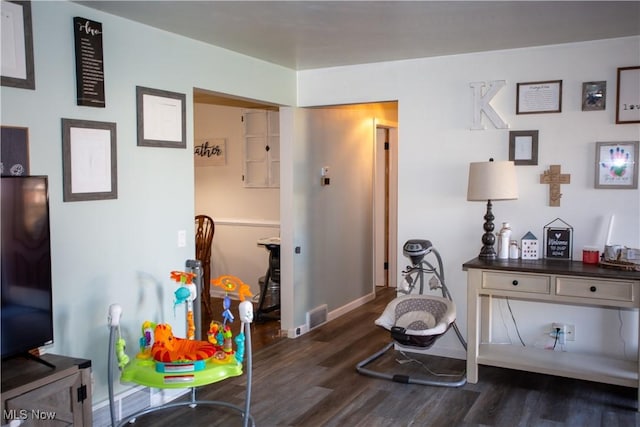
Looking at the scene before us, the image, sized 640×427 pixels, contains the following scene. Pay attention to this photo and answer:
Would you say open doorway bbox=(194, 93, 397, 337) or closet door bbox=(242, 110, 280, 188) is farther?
closet door bbox=(242, 110, 280, 188)

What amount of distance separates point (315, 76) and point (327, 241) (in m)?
1.61

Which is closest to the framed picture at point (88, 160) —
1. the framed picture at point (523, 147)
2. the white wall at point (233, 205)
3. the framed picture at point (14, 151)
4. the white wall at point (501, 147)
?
the framed picture at point (14, 151)

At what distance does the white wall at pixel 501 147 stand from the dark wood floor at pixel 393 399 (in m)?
0.43

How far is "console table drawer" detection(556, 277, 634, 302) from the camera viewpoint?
3523 millimetres

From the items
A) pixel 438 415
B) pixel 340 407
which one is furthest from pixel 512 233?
pixel 340 407

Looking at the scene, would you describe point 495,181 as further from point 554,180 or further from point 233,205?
point 233,205

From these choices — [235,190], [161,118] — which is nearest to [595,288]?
[161,118]

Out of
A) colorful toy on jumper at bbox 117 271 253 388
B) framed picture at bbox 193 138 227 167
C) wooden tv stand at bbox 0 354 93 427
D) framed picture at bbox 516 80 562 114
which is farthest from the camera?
framed picture at bbox 193 138 227 167

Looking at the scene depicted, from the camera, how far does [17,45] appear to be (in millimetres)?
2764

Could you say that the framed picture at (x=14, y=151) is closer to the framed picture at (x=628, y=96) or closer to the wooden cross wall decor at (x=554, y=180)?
the wooden cross wall decor at (x=554, y=180)

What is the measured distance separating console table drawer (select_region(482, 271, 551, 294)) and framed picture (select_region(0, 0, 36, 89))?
3012 mm

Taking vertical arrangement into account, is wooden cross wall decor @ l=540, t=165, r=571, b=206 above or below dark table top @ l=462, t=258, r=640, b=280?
above

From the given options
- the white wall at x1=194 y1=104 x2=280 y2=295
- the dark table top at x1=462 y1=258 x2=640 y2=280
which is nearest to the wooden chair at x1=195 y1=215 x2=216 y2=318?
the white wall at x1=194 y1=104 x2=280 y2=295

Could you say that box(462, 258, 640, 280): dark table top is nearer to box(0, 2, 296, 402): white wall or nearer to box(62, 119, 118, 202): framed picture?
box(0, 2, 296, 402): white wall
